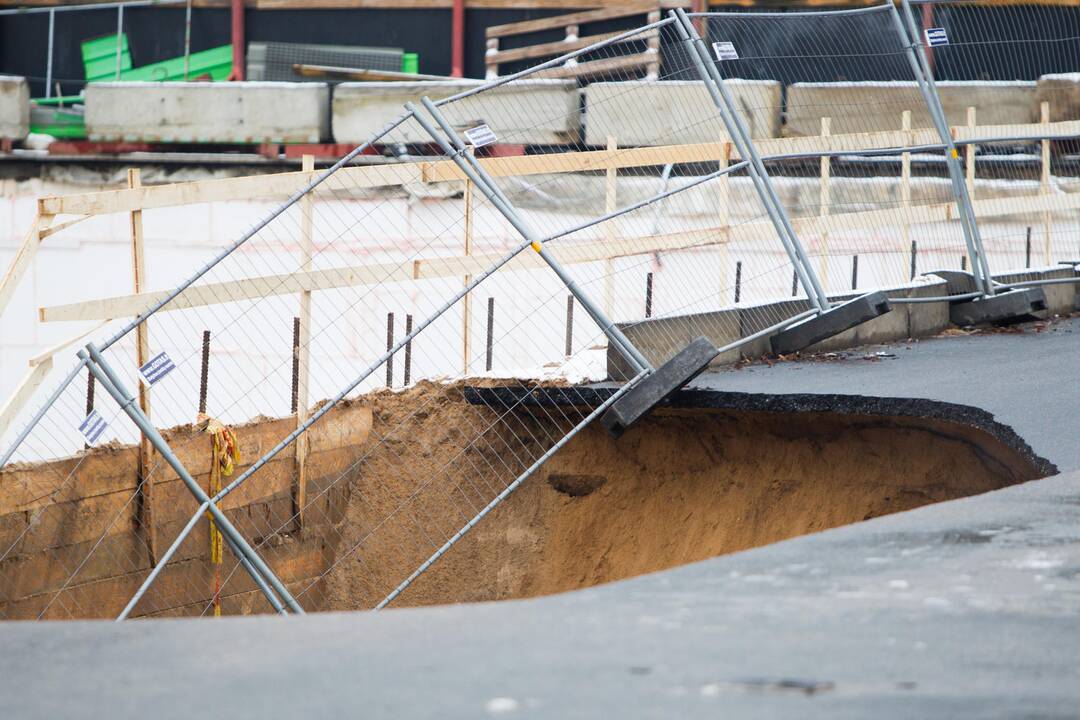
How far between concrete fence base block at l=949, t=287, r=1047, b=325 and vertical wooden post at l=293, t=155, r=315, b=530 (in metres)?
5.24

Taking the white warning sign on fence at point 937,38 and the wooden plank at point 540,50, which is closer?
the white warning sign on fence at point 937,38

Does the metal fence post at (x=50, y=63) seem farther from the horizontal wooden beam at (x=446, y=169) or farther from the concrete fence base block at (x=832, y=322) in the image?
the concrete fence base block at (x=832, y=322)

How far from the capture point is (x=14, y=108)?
1917 centimetres

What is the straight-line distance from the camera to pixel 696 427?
9039mm

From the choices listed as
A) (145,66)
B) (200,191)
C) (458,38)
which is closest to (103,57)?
(145,66)

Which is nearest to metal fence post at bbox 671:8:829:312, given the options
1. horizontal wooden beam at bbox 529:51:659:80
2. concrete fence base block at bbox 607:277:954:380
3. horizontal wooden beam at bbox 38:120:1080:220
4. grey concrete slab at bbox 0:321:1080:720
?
concrete fence base block at bbox 607:277:954:380

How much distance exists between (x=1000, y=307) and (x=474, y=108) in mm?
8898

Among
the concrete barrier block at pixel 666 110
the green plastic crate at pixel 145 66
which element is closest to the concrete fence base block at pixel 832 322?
the concrete barrier block at pixel 666 110

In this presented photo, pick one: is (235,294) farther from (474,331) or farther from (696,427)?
(474,331)

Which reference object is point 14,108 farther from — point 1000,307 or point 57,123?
point 1000,307

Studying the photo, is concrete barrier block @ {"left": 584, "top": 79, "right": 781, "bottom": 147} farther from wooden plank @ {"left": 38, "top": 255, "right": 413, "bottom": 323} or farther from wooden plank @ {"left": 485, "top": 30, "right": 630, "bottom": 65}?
wooden plank @ {"left": 485, "top": 30, "right": 630, "bottom": 65}

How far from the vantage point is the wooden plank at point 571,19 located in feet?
67.0

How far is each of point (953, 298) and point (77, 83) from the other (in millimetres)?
16894

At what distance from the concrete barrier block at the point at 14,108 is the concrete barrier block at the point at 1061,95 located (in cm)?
1408
